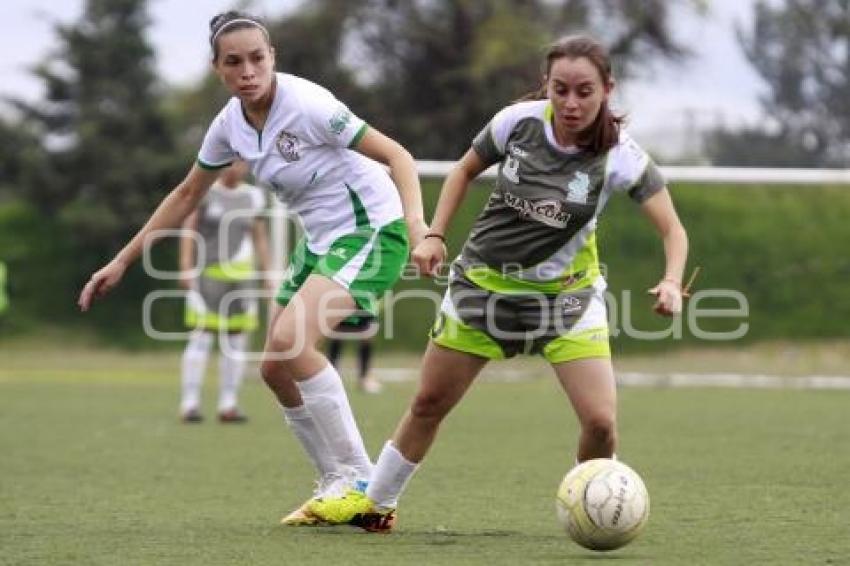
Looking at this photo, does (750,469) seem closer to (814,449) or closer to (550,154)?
(814,449)

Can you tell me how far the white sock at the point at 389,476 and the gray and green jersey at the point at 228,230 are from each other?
6.84m

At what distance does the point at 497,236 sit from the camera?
6406 mm

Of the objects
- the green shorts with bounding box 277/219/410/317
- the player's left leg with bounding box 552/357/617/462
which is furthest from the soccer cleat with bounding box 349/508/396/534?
the player's left leg with bounding box 552/357/617/462

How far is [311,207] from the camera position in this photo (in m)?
7.11

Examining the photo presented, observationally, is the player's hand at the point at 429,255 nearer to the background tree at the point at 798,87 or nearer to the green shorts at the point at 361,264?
the green shorts at the point at 361,264

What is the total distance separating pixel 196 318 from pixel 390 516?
714 centimetres

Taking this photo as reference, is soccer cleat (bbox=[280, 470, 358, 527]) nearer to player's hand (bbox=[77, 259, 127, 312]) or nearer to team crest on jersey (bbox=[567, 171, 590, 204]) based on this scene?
player's hand (bbox=[77, 259, 127, 312])

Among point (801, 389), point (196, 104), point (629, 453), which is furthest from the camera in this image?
point (196, 104)

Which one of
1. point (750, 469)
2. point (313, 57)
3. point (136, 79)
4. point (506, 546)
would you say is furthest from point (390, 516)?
point (313, 57)

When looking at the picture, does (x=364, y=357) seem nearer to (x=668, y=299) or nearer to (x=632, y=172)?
(x=632, y=172)

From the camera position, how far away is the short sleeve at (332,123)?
22.5ft

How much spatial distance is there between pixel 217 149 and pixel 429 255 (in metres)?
1.34

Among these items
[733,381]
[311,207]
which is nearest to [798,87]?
[733,381]

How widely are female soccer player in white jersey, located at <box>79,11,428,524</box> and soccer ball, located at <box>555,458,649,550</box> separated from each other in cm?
123
